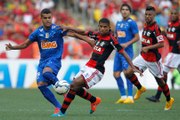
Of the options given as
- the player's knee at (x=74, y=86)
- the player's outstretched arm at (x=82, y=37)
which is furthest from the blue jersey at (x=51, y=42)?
the player's knee at (x=74, y=86)

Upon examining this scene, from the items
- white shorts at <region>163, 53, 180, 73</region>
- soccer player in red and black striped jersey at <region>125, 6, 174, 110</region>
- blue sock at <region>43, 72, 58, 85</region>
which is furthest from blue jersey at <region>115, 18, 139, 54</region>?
blue sock at <region>43, 72, 58, 85</region>

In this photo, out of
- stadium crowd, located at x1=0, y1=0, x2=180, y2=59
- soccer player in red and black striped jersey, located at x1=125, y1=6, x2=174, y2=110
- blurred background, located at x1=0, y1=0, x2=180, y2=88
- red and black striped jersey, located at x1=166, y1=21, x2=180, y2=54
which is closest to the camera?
soccer player in red and black striped jersey, located at x1=125, y1=6, x2=174, y2=110

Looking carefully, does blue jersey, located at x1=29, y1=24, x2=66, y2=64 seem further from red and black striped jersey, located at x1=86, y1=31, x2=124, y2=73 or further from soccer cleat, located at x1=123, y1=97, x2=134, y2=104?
soccer cleat, located at x1=123, y1=97, x2=134, y2=104

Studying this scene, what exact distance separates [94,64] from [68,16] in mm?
15913

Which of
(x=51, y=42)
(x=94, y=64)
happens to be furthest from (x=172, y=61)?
(x=51, y=42)

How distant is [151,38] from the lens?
49.0 ft

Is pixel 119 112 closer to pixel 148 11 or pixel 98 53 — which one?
pixel 98 53

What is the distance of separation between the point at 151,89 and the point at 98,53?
9678 millimetres

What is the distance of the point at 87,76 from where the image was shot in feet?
41.7

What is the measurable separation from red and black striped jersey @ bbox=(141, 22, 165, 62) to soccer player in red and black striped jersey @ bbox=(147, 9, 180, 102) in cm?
179

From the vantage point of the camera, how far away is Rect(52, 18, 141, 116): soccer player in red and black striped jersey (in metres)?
12.7

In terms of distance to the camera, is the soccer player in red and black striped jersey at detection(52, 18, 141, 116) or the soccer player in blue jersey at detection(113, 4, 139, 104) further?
the soccer player in blue jersey at detection(113, 4, 139, 104)

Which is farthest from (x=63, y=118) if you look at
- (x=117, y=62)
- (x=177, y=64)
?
(x=177, y=64)

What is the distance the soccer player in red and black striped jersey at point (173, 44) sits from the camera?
16.8 m
